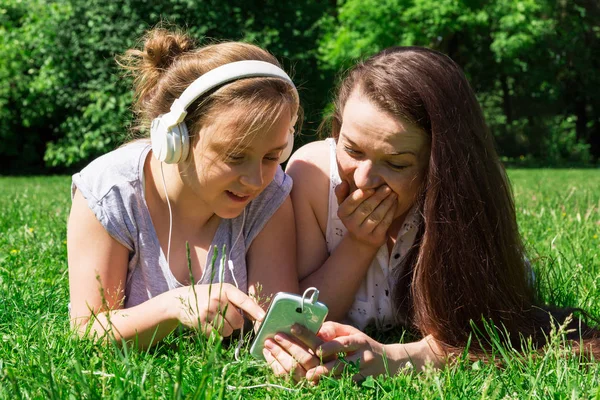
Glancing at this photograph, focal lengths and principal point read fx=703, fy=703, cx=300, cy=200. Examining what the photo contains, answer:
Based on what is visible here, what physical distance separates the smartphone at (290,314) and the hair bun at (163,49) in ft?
3.84

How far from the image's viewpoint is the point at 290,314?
2.21m

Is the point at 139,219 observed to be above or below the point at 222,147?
below

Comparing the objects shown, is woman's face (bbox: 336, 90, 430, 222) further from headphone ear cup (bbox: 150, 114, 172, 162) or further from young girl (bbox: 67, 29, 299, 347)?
headphone ear cup (bbox: 150, 114, 172, 162)

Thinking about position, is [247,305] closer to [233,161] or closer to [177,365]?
[177,365]

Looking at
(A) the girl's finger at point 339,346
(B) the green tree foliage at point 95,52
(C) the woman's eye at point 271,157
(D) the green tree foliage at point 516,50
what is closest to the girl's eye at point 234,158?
(C) the woman's eye at point 271,157

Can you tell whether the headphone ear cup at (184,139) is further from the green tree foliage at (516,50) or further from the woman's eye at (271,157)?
the green tree foliage at (516,50)

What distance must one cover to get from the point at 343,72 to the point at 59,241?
204cm

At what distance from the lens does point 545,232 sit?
4.77 meters

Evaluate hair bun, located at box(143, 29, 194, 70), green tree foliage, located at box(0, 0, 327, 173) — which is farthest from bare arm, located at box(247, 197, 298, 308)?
green tree foliage, located at box(0, 0, 327, 173)

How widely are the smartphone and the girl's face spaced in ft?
1.77

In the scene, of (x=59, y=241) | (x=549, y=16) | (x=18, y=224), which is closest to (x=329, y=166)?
(x=59, y=241)

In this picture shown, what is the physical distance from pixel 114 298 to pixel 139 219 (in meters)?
0.32

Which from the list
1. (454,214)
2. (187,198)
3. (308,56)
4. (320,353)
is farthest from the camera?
(308,56)

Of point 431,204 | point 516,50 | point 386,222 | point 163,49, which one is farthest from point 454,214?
point 516,50
